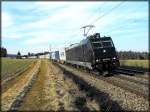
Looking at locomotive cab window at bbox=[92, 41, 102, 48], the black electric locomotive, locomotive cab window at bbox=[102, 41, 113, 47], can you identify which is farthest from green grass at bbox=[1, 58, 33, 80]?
locomotive cab window at bbox=[102, 41, 113, 47]

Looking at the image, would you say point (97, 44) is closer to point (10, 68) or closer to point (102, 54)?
point (102, 54)

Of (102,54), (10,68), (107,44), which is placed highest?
(107,44)

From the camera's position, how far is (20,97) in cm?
1758

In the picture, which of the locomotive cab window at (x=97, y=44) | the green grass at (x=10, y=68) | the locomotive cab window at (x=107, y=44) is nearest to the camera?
the locomotive cab window at (x=97, y=44)

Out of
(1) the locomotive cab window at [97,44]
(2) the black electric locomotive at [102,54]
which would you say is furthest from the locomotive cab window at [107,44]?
(1) the locomotive cab window at [97,44]

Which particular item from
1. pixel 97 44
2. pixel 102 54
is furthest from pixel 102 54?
pixel 97 44

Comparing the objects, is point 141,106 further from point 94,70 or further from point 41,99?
point 94,70

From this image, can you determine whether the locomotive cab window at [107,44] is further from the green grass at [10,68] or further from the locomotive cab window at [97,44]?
the green grass at [10,68]

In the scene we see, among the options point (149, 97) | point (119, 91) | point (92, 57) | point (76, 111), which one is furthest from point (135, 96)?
point (92, 57)

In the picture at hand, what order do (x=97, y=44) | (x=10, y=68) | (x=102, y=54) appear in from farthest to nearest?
(x=10, y=68) < (x=97, y=44) < (x=102, y=54)

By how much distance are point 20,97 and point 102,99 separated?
3.98 m

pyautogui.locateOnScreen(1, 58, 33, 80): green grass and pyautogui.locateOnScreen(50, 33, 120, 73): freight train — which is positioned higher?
pyautogui.locateOnScreen(50, 33, 120, 73): freight train

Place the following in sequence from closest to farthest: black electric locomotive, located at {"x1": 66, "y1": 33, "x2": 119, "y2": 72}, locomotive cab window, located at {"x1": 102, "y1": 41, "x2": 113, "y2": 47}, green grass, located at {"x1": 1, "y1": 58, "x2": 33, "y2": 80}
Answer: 1. black electric locomotive, located at {"x1": 66, "y1": 33, "x2": 119, "y2": 72}
2. locomotive cab window, located at {"x1": 102, "y1": 41, "x2": 113, "y2": 47}
3. green grass, located at {"x1": 1, "y1": 58, "x2": 33, "y2": 80}

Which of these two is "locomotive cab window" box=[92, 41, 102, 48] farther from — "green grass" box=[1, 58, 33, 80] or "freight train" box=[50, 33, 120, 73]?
"green grass" box=[1, 58, 33, 80]
